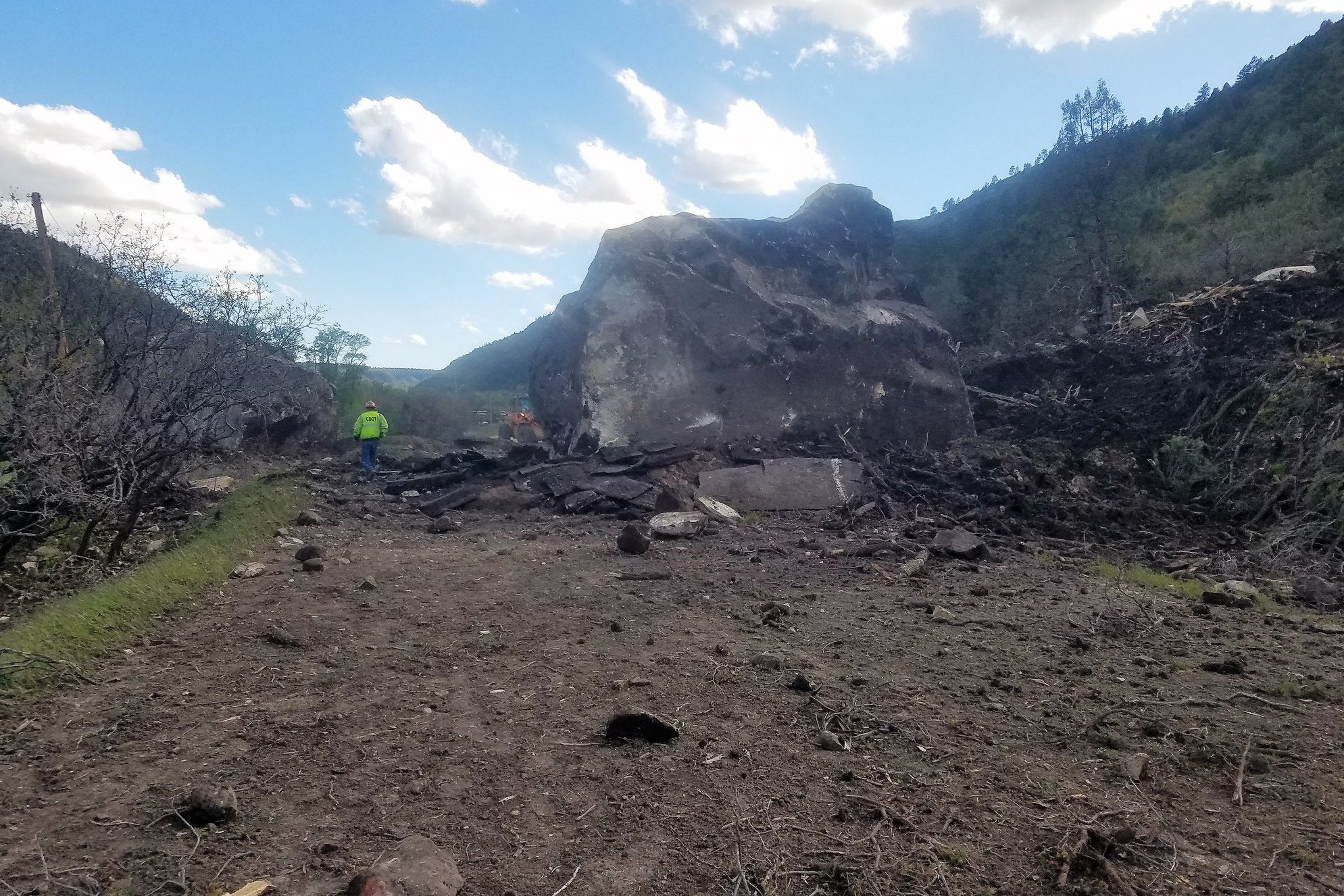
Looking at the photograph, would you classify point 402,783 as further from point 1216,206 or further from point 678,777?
point 1216,206

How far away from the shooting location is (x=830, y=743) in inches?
114

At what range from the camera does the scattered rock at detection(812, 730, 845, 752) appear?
2887 millimetres

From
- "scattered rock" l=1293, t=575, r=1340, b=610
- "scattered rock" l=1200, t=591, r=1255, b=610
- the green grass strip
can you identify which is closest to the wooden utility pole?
the green grass strip

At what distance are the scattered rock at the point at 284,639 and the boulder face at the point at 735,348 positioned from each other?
17.5ft

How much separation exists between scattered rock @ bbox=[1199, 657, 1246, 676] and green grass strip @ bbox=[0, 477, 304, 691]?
4911mm

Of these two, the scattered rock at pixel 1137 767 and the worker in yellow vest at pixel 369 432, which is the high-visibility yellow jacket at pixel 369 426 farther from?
the scattered rock at pixel 1137 767

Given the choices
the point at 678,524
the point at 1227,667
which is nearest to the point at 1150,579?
the point at 1227,667

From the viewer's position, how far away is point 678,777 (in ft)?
8.77

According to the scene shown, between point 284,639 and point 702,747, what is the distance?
86.8 inches

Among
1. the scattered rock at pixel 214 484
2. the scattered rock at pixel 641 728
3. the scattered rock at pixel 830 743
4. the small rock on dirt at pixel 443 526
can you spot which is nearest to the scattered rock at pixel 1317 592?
the scattered rock at pixel 830 743

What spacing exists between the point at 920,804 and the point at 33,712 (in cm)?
320

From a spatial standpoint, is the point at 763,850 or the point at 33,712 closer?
the point at 763,850

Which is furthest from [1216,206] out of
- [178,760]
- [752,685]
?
[178,760]

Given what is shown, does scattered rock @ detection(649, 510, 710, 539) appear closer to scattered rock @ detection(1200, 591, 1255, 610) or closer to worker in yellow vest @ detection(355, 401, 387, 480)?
scattered rock @ detection(1200, 591, 1255, 610)
